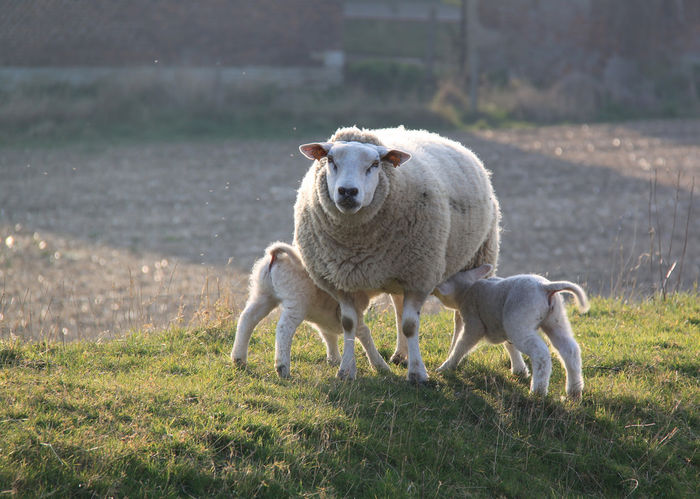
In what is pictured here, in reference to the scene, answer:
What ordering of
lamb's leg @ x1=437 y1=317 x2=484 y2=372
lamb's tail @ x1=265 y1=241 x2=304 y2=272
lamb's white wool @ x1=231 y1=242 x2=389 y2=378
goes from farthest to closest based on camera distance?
lamb's tail @ x1=265 y1=241 x2=304 y2=272, lamb's leg @ x1=437 y1=317 x2=484 y2=372, lamb's white wool @ x1=231 y1=242 x2=389 y2=378

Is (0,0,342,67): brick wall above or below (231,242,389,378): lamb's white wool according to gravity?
above

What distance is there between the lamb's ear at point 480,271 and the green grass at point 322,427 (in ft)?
2.30

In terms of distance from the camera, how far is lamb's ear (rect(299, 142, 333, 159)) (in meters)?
5.51

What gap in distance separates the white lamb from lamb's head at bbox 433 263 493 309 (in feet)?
0.54

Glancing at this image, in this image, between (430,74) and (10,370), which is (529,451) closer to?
(10,370)

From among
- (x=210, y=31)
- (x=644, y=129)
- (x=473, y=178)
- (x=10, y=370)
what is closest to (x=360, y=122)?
(x=210, y=31)

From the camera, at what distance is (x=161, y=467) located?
4137 mm

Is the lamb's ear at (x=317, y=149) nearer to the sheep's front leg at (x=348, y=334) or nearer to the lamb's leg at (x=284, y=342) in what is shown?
the sheep's front leg at (x=348, y=334)

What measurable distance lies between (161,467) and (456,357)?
2589mm

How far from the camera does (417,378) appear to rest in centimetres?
562

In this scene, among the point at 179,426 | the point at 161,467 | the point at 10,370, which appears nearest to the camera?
the point at 161,467

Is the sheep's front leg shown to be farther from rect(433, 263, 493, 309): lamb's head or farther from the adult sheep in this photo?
rect(433, 263, 493, 309): lamb's head

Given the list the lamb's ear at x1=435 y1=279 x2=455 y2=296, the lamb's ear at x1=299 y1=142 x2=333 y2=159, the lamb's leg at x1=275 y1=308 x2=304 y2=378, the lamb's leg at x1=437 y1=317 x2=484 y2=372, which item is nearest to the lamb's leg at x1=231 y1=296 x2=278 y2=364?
the lamb's leg at x1=275 y1=308 x2=304 y2=378

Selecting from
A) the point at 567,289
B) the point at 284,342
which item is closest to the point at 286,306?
the point at 284,342
